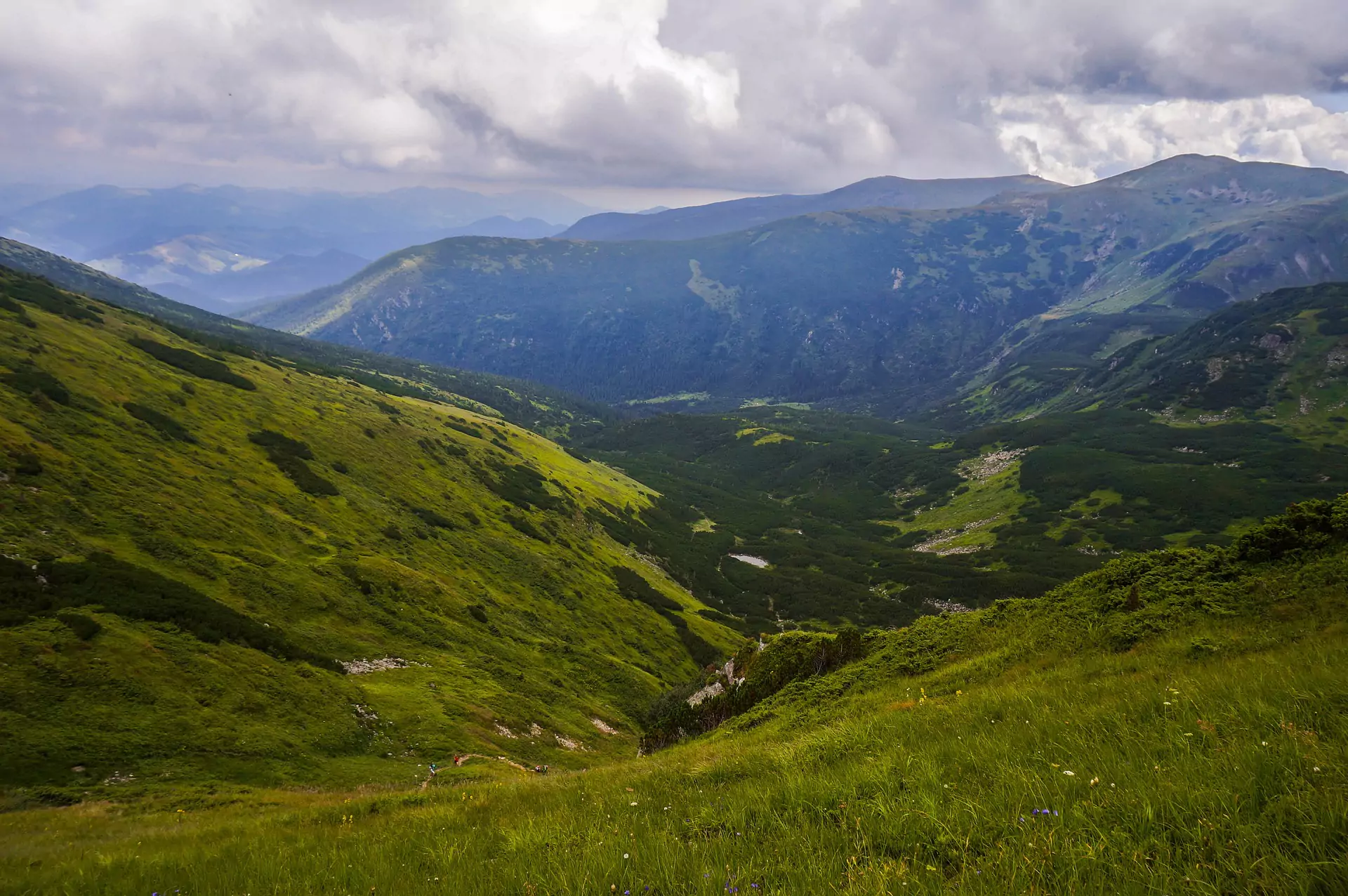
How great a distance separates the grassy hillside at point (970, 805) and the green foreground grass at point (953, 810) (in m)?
0.04

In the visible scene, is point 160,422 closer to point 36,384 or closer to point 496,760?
point 36,384

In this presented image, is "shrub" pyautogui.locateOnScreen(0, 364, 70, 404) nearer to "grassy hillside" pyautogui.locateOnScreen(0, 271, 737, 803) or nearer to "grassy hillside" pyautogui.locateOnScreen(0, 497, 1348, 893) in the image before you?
"grassy hillside" pyautogui.locateOnScreen(0, 271, 737, 803)

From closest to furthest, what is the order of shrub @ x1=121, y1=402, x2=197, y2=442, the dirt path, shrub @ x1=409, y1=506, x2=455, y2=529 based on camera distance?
the dirt path → shrub @ x1=121, y1=402, x2=197, y2=442 → shrub @ x1=409, y1=506, x2=455, y2=529

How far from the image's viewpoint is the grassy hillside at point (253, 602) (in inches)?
939

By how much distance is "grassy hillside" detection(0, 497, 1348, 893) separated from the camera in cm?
448

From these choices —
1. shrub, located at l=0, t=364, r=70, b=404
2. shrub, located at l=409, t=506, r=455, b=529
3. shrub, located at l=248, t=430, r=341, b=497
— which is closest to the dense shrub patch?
shrub, located at l=0, t=364, r=70, b=404

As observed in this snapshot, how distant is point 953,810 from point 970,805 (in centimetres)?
17

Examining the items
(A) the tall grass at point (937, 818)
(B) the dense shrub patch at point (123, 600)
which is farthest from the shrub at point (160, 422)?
(A) the tall grass at point (937, 818)

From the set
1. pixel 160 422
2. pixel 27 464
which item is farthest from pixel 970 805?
pixel 160 422

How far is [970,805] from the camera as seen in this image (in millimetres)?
5680

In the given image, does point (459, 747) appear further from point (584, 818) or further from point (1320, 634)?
point (1320, 634)

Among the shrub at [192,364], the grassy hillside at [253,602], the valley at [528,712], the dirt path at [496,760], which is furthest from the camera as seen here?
the shrub at [192,364]

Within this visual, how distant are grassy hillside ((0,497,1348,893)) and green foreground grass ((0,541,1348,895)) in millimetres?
35

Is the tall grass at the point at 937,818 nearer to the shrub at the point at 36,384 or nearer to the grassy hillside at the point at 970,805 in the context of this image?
the grassy hillside at the point at 970,805
